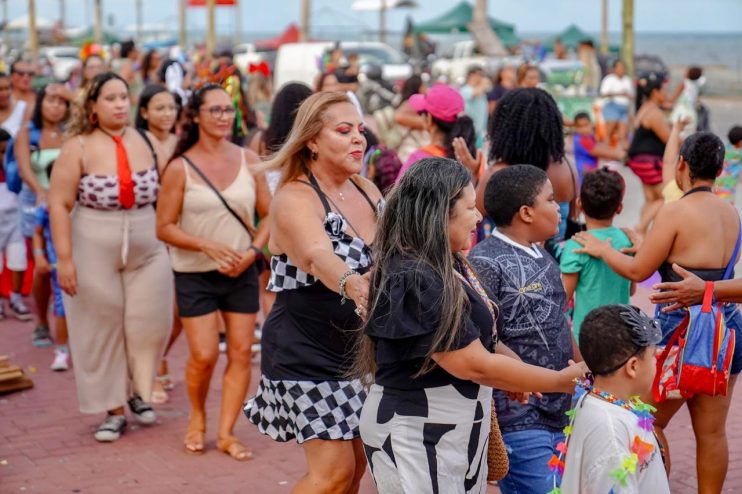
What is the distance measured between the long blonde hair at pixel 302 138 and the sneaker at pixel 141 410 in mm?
2925

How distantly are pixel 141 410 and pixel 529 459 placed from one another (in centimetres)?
340

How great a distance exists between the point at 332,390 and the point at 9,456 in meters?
2.77

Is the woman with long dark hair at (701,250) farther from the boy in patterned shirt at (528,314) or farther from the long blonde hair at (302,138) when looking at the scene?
the long blonde hair at (302,138)

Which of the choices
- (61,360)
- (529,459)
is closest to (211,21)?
(61,360)

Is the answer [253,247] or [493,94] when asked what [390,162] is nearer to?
[253,247]

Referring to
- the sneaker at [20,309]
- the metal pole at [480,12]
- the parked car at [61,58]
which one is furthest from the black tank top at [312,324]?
the parked car at [61,58]

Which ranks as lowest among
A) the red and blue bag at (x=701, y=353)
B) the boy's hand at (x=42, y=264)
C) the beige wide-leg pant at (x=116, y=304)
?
the boy's hand at (x=42, y=264)

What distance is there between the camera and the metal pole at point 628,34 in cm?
2155

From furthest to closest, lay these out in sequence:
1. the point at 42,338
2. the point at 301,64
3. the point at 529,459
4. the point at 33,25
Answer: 1. the point at 33,25
2. the point at 301,64
3. the point at 42,338
4. the point at 529,459

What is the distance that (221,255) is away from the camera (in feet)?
19.8

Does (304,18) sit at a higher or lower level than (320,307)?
lower

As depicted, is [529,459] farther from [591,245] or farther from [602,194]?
[602,194]

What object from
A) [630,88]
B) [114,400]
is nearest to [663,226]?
[114,400]

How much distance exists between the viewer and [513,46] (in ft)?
152
